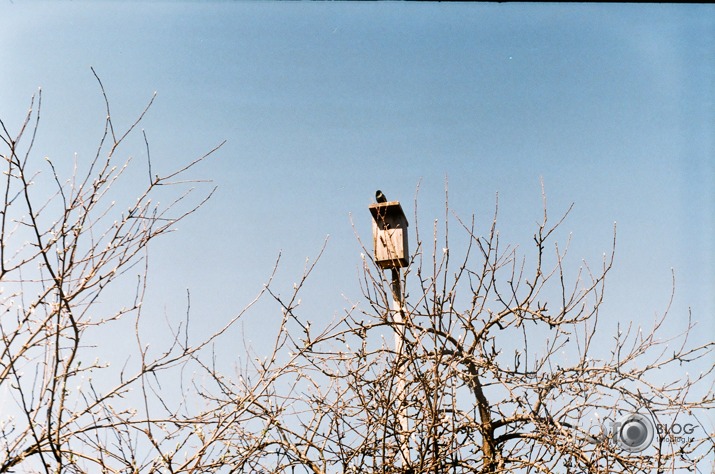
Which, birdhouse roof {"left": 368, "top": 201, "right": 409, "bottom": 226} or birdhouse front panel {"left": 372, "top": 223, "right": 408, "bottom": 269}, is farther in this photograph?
birdhouse roof {"left": 368, "top": 201, "right": 409, "bottom": 226}

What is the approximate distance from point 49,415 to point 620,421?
135 inches

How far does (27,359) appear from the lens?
268 centimetres

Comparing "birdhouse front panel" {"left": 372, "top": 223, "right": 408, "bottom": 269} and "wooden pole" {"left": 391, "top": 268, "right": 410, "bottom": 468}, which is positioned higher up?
"birdhouse front panel" {"left": 372, "top": 223, "right": 408, "bottom": 269}

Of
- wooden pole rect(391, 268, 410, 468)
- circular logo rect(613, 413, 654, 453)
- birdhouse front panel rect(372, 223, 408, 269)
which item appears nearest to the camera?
wooden pole rect(391, 268, 410, 468)

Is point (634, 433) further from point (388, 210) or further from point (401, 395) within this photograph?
point (388, 210)

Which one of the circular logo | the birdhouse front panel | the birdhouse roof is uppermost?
the birdhouse roof

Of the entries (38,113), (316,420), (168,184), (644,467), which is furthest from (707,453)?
(38,113)

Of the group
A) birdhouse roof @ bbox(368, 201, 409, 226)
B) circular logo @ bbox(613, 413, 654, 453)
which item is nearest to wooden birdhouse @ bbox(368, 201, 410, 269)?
birdhouse roof @ bbox(368, 201, 409, 226)

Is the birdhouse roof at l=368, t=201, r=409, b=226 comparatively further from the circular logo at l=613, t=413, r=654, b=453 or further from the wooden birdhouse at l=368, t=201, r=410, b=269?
the circular logo at l=613, t=413, r=654, b=453

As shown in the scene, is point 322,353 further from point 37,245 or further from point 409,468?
point 37,245

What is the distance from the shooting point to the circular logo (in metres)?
4.16

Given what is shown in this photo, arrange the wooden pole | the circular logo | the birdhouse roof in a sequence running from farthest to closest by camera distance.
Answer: the birdhouse roof → the circular logo → the wooden pole

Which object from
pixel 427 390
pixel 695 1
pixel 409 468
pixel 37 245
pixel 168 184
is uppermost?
pixel 695 1

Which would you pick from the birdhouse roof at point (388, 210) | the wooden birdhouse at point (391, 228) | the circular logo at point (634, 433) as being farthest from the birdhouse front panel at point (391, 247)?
the circular logo at point (634, 433)
